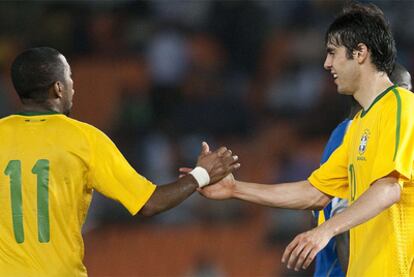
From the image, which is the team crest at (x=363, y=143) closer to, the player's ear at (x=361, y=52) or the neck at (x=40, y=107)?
the player's ear at (x=361, y=52)

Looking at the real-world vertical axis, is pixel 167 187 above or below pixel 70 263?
above

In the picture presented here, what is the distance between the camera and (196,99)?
1188 centimetres

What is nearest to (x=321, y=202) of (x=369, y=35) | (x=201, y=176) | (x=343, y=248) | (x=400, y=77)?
(x=343, y=248)

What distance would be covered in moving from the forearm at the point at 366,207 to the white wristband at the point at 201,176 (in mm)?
1014

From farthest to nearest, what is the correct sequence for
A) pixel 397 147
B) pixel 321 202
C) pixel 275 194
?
pixel 275 194, pixel 321 202, pixel 397 147

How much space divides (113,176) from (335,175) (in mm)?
1180

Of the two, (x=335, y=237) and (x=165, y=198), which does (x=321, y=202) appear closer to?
(x=335, y=237)

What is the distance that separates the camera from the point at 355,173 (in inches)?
210

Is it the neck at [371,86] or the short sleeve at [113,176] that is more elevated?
the neck at [371,86]

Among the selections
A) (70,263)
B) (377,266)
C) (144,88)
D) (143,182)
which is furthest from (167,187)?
(144,88)

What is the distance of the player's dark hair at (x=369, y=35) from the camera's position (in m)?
5.30

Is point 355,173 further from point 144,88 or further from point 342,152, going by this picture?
point 144,88

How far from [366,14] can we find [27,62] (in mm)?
1682

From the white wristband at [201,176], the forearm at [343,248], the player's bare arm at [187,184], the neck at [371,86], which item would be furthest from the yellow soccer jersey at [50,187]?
the forearm at [343,248]
